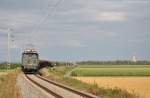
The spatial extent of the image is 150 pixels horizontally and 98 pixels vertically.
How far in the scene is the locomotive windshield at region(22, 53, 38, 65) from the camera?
66438 mm

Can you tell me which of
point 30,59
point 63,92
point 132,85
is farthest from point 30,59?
point 63,92

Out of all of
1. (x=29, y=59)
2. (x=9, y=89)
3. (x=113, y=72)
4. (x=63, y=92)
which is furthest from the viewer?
(x=113, y=72)

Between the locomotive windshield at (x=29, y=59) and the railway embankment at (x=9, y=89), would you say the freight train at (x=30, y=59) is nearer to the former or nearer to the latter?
the locomotive windshield at (x=29, y=59)

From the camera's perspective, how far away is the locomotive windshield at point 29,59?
218 feet

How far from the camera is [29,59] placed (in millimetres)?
66438

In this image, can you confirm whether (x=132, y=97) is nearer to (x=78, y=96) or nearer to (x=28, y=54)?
(x=78, y=96)

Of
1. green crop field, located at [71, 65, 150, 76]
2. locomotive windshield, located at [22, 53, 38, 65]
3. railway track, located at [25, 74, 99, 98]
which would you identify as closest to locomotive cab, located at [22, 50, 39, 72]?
locomotive windshield, located at [22, 53, 38, 65]

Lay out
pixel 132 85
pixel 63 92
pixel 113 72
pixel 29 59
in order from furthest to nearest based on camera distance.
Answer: pixel 113 72, pixel 29 59, pixel 132 85, pixel 63 92

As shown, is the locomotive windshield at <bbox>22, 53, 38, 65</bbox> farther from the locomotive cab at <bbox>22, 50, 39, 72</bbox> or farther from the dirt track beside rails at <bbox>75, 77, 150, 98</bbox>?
the dirt track beside rails at <bbox>75, 77, 150, 98</bbox>

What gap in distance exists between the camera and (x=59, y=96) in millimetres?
27125

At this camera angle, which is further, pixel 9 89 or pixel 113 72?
pixel 113 72

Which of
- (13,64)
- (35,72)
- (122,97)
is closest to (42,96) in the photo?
(122,97)

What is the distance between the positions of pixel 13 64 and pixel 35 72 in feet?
189

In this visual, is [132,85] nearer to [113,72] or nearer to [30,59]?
[30,59]
